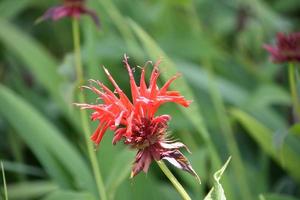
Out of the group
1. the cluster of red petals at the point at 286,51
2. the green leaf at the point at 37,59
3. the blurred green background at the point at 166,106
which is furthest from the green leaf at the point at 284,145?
the green leaf at the point at 37,59

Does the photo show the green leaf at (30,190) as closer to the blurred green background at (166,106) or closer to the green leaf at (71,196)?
the blurred green background at (166,106)

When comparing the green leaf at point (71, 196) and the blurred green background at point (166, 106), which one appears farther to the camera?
the blurred green background at point (166, 106)

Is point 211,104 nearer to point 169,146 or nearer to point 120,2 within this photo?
point 120,2

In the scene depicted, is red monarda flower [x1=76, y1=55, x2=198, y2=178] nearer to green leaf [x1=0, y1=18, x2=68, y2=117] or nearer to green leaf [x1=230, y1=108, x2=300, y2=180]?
green leaf [x1=230, y1=108, x2=300, y2=180]

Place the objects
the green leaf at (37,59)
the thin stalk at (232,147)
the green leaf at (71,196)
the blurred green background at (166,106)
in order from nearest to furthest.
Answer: the green leaf at (71,196)
the blurred green background at (166,106)
the thin stalk at (232,147)
the green leaf at (37,59)

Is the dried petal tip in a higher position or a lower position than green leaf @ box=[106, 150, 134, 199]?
higher

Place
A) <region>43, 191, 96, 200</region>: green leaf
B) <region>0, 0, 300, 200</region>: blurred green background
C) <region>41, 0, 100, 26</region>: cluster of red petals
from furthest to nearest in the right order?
<region>0, 0, 300, 200</region>: blurred green background → <region>41, 0, 100, 26</region>: cluster of red petals → <region>43, 191, 96, 200</region>: green leaf

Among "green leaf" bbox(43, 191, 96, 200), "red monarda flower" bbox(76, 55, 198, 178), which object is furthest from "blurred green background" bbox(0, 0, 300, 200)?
"red monarda flower" bbox(76, 55, 198, 178)

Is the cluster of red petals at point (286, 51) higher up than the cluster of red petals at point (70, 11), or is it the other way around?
the cluster of red petals at point (70, 11)

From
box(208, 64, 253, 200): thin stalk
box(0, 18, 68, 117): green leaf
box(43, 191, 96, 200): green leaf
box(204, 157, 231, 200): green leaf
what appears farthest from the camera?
box(0, 18, 68, 117): green leaf
